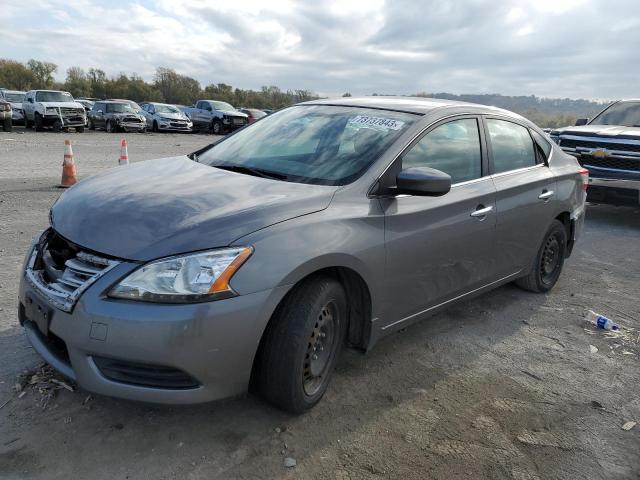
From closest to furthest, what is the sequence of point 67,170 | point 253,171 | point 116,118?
1. point 253,171
2. point 67,170
3. point 116,118

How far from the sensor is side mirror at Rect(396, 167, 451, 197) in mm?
3156

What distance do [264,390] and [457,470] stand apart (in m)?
1.02

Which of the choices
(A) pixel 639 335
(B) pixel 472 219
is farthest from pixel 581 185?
(B) pixel 472 219

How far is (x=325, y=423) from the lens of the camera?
2.97 m

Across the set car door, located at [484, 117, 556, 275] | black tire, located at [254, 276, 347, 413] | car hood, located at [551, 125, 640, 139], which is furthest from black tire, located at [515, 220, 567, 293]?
car hood, located at [551, 125, 640, 139]

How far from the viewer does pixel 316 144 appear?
3693mm

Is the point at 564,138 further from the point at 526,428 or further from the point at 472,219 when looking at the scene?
the point at 526,428

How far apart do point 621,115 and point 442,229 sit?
8308 mm

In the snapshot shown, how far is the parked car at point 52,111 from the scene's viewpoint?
76.0ft

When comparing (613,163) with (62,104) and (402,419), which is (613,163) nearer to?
(402,419)

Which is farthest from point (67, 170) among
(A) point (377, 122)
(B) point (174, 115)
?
(B) point (174, 115)

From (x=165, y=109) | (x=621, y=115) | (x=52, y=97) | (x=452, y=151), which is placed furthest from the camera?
(x=165, y=109)

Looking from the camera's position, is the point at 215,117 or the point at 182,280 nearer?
the point at 182,280

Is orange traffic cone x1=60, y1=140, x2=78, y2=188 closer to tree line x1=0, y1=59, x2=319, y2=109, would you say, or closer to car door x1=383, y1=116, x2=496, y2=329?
car door x1=383, y1=116, x2=496, y2=329
